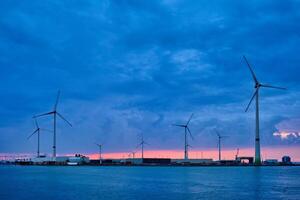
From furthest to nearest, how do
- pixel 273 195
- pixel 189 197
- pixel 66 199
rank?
pixel 273 195, pixel 189 197, pixel 66 199

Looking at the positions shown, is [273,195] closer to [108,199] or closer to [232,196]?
[232,196]

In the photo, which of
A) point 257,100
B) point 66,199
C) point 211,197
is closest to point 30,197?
point 66,199

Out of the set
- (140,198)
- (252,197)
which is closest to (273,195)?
(252,197)

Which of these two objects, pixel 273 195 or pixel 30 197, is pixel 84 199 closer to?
pixel 30 197

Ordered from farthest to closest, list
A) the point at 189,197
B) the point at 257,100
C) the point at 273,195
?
the point at 257,100
the point at 273,195
the point at 189,197

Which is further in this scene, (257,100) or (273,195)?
(257,100)

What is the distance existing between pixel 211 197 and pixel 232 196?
178 inches

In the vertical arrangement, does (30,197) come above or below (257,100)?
below

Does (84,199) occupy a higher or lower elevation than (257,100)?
lower

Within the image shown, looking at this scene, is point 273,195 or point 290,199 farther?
point 273,195

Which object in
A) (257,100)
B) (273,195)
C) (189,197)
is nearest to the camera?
(189,197)

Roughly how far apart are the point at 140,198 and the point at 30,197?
19.3 m

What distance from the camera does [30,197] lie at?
7612 cm

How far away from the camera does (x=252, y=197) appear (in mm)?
78750
